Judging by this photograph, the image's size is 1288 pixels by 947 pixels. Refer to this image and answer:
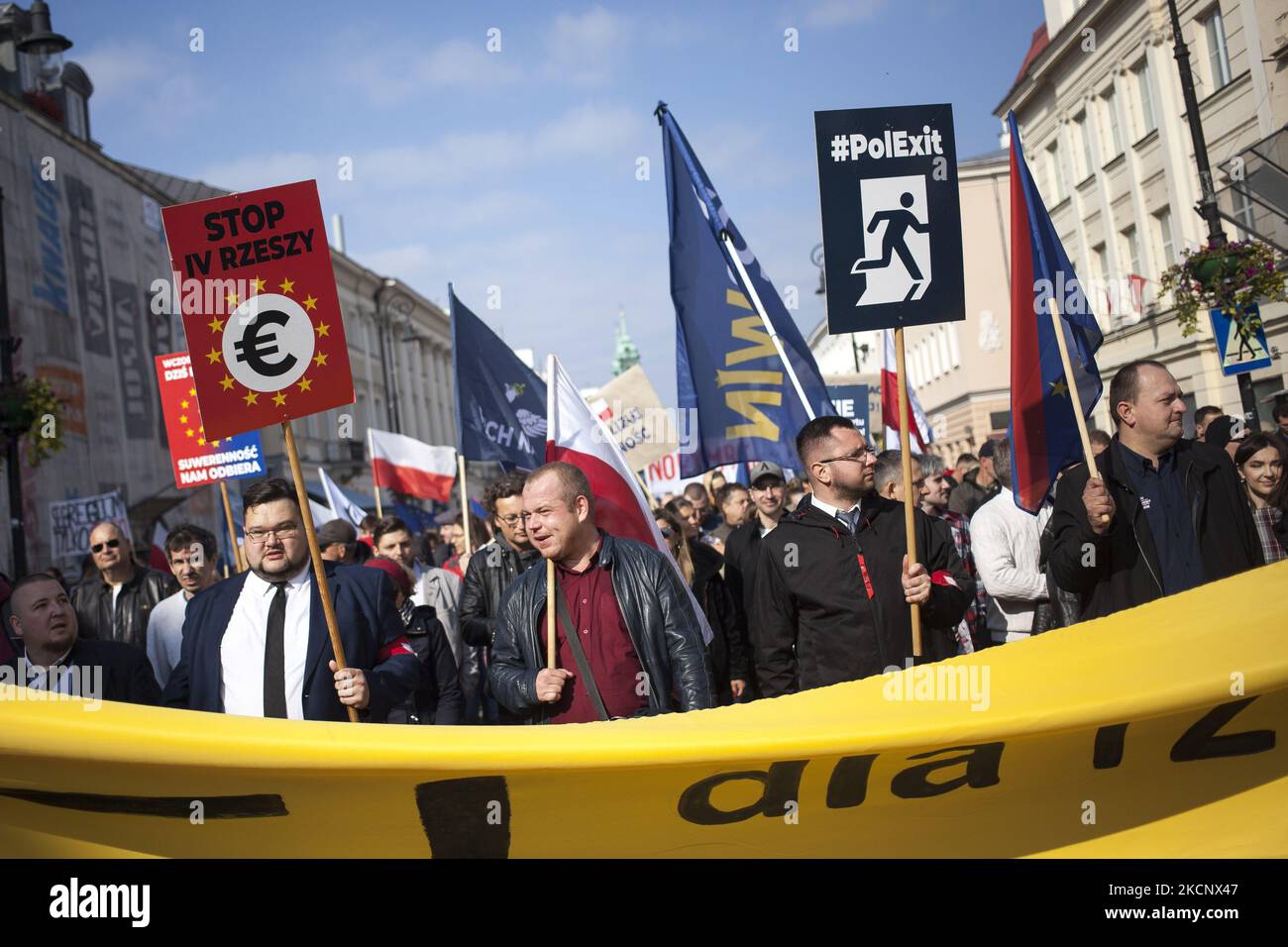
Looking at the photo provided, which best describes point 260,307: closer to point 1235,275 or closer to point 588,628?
point 588,628

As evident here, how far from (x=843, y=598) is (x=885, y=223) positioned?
156 centimetres

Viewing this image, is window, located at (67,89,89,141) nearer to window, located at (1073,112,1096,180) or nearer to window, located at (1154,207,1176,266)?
window, located at (1073,112,1096,180)

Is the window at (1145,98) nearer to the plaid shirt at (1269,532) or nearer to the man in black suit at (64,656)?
the plaid shirt at (1269,532)

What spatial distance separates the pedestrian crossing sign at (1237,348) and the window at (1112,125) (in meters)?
19.3

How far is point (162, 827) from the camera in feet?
9.97

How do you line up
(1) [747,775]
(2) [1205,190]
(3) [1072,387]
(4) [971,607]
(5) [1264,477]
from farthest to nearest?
(2) [1205,190], (4) [971,607], (5) [1264,477], (3) [1072,387], (1) [747,775]

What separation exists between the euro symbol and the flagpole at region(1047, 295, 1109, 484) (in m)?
3.00

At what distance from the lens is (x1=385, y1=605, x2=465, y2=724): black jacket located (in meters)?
6.48

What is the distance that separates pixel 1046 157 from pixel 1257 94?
1352 cm

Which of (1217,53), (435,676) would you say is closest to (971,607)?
(435,676)

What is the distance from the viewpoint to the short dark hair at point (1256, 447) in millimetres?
6219

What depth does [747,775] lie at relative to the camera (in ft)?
9.66
